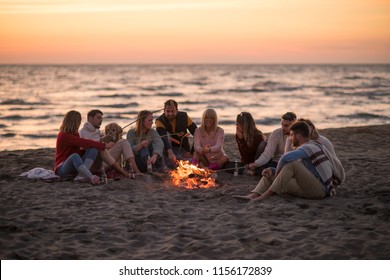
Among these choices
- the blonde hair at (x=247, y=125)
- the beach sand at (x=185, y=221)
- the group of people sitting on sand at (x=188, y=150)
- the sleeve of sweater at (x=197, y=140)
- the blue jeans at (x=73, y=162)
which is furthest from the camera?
the sleeve of sweater at (x=197, y=140)

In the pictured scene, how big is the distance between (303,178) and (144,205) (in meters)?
2.26

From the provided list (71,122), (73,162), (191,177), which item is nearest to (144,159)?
(191,177)

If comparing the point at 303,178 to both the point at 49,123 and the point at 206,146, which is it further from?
the point at 49,123

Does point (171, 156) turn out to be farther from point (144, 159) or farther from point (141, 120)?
point (141, 120)

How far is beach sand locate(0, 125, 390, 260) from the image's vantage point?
5.08 metres

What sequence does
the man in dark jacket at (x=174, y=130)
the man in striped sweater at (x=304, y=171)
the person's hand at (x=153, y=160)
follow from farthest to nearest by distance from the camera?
the man in dark jacket at (x=174, y=130), the person's hand at (x=153, y=160), the man in striped sweater at (x=304, y=171)

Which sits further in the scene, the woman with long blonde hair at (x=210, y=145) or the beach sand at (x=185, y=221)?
the woman with long blonde hair at (x=210, y=145)

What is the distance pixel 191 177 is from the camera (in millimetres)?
8484

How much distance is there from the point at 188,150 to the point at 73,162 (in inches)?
95.9

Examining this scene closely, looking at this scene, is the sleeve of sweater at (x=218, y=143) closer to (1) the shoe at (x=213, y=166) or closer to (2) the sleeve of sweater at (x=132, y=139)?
(1) the shoe at (x=213, y=166)

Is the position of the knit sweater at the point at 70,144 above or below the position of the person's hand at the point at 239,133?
below

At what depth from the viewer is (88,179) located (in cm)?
804

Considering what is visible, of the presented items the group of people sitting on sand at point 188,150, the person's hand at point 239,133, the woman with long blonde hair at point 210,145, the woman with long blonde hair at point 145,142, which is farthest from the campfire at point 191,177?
the person's hand at point 239,133

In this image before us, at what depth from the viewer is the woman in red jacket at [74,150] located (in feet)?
25.7
